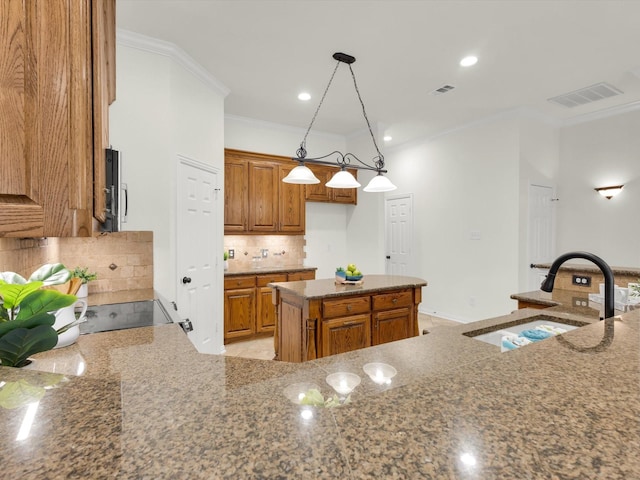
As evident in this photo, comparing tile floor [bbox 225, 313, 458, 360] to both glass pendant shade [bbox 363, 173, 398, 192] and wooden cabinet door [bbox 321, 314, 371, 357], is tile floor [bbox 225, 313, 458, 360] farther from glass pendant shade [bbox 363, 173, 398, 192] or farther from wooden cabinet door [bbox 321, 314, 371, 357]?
glass pendant shade [bbox 363, 173, 398, 192]

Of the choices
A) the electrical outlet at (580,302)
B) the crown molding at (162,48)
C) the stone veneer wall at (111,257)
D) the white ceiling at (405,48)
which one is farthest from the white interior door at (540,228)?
the stone veneer wall at (111,257)

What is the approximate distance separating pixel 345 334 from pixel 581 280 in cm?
183

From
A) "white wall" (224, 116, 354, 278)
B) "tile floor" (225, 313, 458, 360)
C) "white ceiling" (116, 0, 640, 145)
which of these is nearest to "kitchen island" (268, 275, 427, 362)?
"tile floor" (225, 313, 458, 360)

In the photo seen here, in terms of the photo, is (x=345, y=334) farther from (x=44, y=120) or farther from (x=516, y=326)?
(x=44, y=120)

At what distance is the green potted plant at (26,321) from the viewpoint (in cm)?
60

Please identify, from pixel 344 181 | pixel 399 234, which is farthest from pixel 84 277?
pixel 399 234

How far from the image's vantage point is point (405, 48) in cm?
297

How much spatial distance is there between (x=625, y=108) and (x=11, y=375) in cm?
612

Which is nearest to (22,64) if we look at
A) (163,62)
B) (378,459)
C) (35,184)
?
(35,184)

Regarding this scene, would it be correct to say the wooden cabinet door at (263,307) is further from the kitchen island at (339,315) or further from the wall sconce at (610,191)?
the wall sconce at (610,191)

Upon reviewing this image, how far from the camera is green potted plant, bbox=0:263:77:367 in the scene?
0.60 m

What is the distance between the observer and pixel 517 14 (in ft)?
8.26

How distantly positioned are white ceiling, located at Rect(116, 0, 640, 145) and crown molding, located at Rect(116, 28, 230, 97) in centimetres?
6

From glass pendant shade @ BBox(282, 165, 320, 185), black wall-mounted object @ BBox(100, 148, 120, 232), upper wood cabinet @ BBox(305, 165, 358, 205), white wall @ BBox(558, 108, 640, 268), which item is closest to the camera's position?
black wall-mounted object @ BBox(100, 148, 120, 232)
